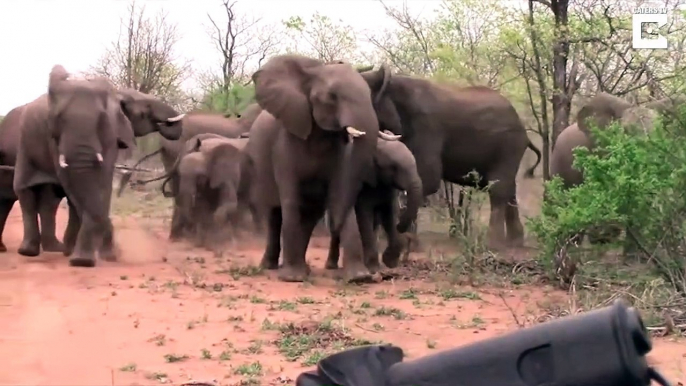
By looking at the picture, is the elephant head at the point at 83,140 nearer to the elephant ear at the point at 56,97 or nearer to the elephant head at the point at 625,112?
the elephant ear at the point at 56,97

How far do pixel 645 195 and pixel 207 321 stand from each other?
3.52 meters

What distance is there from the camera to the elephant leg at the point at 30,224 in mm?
11484

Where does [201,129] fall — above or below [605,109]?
below

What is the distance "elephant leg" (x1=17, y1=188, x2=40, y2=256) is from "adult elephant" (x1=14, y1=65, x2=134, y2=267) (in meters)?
0.01

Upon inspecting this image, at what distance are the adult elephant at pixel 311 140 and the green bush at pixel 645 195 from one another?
2.29 metres

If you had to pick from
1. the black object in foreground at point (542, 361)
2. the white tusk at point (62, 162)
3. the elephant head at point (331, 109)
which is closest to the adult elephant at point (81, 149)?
the white tusk at point (62, 162)

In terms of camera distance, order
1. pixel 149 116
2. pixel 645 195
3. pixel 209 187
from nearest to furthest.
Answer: pixel 645 195, pixel 209 187, pixel 149 116

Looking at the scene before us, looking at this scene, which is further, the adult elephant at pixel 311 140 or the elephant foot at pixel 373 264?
the elephant foot at pixel 373 264

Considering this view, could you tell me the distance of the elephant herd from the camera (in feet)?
32.2

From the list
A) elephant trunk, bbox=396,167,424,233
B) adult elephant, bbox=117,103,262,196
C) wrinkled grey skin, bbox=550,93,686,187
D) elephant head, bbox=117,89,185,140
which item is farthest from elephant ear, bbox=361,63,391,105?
adult elephant, bbox=117,103,262,196

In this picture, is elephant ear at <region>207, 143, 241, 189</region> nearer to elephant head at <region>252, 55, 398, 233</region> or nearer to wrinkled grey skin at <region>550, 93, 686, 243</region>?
elephant head at <region>252, 55, 398, 233</region>

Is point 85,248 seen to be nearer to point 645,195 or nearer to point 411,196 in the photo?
point 411,196

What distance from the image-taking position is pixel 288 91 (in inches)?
395

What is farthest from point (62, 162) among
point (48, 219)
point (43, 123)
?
point (48, 219)
